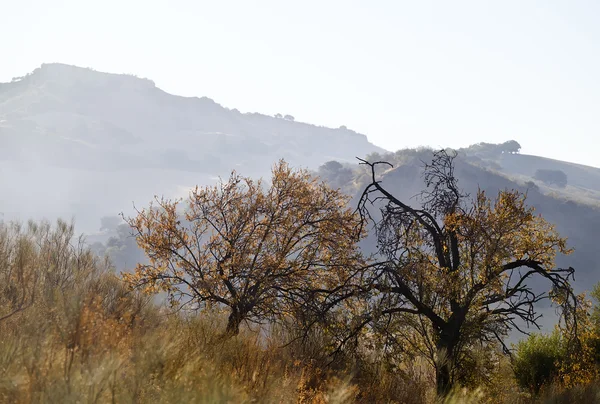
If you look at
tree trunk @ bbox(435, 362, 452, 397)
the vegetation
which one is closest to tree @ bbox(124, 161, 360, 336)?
the vegetation

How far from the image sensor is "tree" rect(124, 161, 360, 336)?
13258 millimetres

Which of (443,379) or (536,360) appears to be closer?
(443,379)

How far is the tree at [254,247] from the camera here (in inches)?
522

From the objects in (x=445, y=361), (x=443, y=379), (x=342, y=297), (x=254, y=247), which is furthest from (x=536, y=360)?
(x=254, y=247)

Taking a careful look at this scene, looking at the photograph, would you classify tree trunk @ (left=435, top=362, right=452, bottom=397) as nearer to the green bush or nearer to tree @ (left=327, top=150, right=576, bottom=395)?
tree @ (left=327, top=150, right=576, bottom=395)

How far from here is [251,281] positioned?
13.9 meters

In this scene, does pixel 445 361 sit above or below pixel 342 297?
below

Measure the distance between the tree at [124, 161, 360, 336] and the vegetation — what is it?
37mm

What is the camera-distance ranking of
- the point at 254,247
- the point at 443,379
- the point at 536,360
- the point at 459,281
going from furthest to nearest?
the point at 536,360 → the point at 254,247 → the point at 443,379 → the point at 459,281

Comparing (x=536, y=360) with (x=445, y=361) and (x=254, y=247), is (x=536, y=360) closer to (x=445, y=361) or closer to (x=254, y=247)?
(x=445, y=361)

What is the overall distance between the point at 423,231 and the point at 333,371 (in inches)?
143

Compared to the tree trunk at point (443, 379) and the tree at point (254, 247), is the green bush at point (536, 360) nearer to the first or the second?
the tree trunk at point (443, 379)

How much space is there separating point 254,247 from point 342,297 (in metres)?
3.60

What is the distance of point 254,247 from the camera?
45.6 ft
